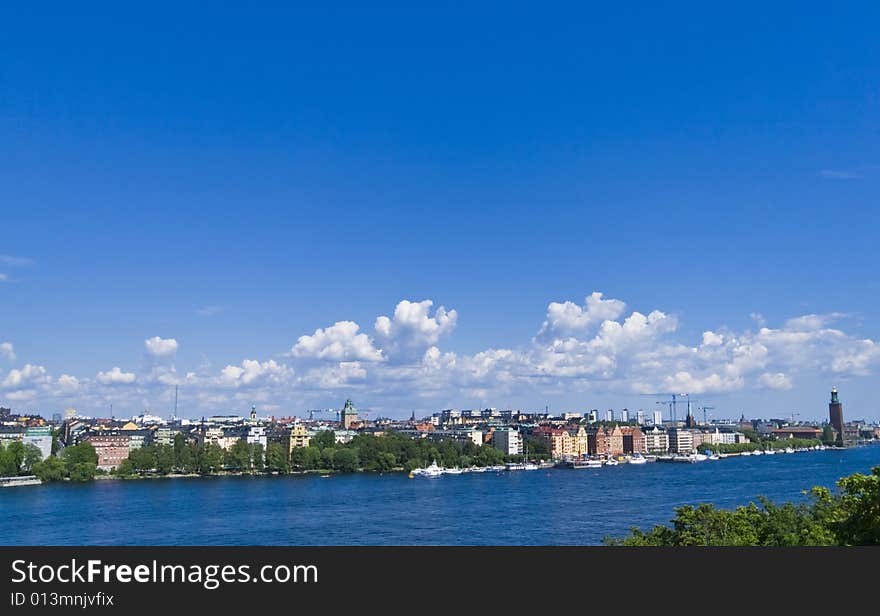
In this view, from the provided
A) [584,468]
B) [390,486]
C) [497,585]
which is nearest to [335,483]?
[390,486]

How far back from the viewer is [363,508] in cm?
2411

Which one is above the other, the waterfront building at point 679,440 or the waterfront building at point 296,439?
the waterfront building at point 296,439

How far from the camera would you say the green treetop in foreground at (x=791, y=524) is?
21.2 ft

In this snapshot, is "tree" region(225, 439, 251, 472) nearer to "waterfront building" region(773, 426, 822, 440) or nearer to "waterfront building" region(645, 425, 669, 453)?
"waterfront building" region(645, 425, 669, 453)

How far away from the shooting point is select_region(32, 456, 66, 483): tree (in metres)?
33.8

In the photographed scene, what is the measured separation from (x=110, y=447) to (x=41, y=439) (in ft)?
11.6

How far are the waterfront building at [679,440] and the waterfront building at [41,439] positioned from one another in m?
45.3

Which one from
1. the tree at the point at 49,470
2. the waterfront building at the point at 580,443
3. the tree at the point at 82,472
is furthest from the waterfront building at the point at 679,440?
the tree at the point at 49,470

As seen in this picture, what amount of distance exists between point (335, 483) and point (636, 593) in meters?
31.4

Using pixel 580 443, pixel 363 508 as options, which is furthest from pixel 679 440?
pixel 363 508

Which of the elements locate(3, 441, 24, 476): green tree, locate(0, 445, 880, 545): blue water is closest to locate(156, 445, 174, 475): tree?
locate(0, 445, 880, 545): blue water

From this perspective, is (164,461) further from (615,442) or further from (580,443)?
(615,442)

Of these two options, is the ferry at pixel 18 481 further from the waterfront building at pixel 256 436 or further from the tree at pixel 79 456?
the waterfront building at pixel 256 436

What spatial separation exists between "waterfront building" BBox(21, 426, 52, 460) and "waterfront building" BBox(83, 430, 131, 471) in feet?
5.71
